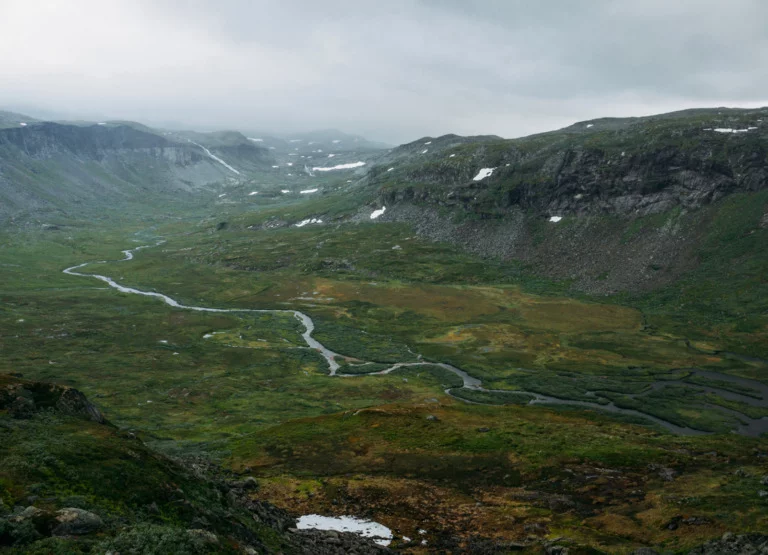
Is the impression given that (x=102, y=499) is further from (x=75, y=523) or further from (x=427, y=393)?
(x=427, y=393)

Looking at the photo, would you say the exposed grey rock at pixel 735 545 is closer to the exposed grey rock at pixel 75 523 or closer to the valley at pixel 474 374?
the valley at pixel 474 374

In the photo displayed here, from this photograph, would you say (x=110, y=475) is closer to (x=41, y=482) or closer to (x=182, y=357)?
(x=41, y=482)

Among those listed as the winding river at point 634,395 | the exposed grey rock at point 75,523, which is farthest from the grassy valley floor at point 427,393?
the exposed grey rock at point 75,523

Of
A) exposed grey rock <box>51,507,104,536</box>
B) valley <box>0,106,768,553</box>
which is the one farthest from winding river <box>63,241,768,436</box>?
exposed grey rock <box>51,507,104,536</box>

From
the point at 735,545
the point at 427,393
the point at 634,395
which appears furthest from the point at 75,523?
the point at 634,395

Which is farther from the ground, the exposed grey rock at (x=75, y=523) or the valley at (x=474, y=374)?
the exposed grey rock at (x=75, y=523)

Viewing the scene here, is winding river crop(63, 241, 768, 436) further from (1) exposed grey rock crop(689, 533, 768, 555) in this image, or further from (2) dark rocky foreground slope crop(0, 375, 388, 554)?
(2) dark rocky foreground slope crop(0, 375, 388, 554)

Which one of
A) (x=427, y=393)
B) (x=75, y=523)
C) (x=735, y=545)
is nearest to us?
(x=75, y=523)

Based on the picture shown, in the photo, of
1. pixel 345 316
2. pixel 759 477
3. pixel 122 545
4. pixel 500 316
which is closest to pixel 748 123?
pixel 500 316
